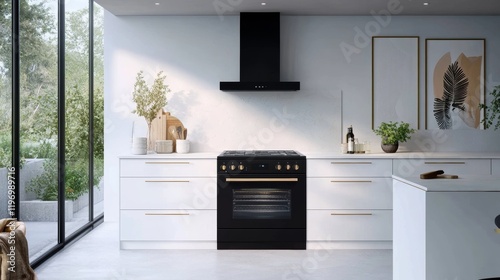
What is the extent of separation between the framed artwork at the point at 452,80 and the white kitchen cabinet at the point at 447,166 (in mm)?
695

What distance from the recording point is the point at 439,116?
5645mm

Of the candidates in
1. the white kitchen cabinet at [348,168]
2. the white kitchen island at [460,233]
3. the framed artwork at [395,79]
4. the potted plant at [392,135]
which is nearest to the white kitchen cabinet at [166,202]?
the white kitchen cabinet at [348,168]

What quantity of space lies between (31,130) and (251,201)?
6.72 feet

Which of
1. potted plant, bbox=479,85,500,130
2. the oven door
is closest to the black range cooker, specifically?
the oven door

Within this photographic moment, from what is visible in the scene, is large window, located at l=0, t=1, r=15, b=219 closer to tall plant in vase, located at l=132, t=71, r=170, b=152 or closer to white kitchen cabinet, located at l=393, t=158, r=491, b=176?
tall plant in vase, located at l=132, t=71, r=170, b=152

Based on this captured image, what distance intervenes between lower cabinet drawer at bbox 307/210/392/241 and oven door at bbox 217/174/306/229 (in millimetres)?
304

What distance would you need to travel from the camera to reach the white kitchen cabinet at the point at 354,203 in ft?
16.5

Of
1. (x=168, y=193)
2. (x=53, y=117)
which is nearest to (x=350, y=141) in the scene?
(x=168, y=193)

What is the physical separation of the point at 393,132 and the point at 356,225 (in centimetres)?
106

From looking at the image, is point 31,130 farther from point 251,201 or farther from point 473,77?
point 473,77

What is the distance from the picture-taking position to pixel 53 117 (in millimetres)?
4637

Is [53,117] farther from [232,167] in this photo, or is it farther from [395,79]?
[395,79]

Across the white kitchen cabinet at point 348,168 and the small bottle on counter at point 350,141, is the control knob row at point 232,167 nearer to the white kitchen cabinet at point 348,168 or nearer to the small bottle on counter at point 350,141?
the white kitchen cabinet at point 348,168

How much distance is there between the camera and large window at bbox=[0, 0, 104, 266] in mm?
3736
